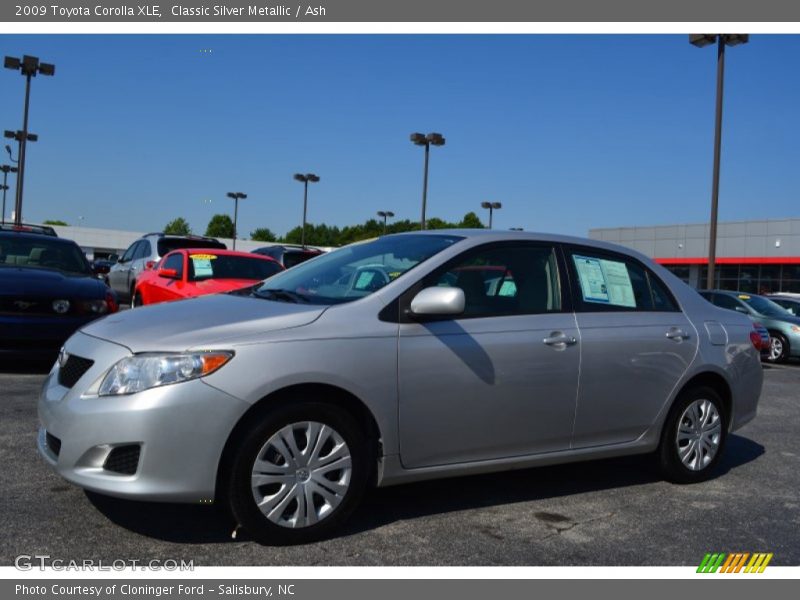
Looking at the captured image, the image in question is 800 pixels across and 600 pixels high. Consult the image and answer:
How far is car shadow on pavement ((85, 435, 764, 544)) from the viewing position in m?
3.96

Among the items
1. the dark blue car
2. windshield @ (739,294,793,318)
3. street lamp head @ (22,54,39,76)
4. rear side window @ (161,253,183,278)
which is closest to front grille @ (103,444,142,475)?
the dark blue car

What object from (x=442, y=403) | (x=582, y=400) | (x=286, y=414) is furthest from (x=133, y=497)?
(x=582, y=400)

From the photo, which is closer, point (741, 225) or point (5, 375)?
point (5, 375)

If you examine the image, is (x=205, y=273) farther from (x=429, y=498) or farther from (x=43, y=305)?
(x=429, y=498)

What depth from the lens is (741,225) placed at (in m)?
44.7

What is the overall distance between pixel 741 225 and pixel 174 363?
45.9 m

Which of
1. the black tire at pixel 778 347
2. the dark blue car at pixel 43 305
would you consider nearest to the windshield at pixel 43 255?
the dark blue car at pixel 43 305

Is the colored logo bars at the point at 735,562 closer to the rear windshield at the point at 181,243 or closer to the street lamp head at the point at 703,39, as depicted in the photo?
the rear windshield at the point at 181,243

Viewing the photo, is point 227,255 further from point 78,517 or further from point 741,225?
point 741,225

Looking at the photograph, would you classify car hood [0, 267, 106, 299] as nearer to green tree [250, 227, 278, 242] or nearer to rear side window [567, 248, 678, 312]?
rear side window [567, 248, 678, 312]

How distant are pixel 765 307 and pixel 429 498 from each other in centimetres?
1370

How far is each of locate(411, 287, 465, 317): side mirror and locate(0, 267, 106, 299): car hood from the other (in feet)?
17.8

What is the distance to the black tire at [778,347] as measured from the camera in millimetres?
15305
